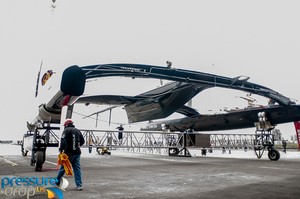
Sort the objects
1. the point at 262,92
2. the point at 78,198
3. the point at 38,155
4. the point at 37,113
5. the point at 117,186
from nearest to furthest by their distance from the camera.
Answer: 1. the point at 78,198
2. the point at 117,186
3. the point at 38,155
4. the point at 37,113
5. the point at 262,92

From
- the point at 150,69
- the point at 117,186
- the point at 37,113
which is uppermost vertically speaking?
the point at 150,69

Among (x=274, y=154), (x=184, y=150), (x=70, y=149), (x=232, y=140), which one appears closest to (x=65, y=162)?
(x=70, y=149)

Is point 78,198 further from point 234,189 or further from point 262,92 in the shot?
point 262,92

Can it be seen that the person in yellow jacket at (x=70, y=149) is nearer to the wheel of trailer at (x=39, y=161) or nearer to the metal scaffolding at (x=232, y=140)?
the wheel of trailer at (x=39, y=161)

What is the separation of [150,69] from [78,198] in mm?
10685

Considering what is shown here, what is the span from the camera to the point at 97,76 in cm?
1342

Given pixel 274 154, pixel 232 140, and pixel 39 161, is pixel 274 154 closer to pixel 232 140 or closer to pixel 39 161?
pixel 232 140

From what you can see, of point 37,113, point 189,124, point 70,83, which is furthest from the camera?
point 189,124

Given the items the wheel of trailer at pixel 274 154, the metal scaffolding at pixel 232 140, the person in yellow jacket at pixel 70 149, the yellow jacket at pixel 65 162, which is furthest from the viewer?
the metal scaffolding at pixel 232 140

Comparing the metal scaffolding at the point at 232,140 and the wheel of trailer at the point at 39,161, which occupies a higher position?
the metal scaffolding at the point at 232,140

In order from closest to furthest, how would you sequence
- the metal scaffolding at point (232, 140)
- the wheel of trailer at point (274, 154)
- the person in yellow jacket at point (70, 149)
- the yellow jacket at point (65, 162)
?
the yellow jacket at point (65, 162)
the person in yellow jacket at point (70, 149)
the wheel of trailer at point (274, 154)
the metal scaffolding at point (232, 140)

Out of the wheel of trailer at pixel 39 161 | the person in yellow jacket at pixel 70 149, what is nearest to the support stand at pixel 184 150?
the wheel of trailer at pixel 39 161

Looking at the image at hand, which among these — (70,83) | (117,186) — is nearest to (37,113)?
(70,83)
